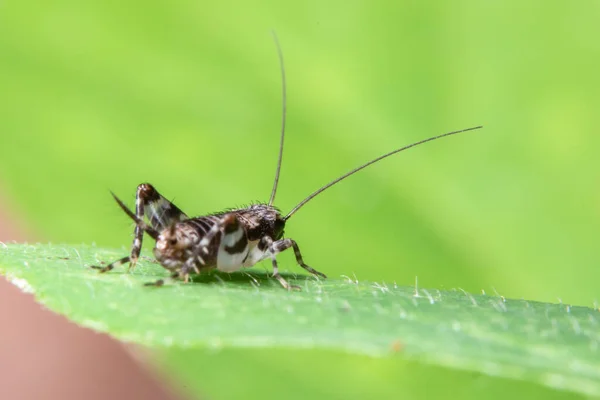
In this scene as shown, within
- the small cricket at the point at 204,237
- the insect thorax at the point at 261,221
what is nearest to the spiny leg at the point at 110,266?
the small cricket at the point at 204,237

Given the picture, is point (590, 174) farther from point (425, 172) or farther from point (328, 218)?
point (328, 218)

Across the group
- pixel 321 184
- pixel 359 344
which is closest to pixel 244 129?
pixel 321 184

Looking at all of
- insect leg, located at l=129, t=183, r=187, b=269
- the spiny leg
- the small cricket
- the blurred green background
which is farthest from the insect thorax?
the spiny leg

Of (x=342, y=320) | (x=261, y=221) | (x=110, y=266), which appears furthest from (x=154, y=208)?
(x=342, y=320)

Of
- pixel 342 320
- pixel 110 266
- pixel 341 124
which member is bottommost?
pixel 110 266

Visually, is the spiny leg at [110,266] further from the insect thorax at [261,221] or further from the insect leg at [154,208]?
the insect thorax at [261,221]

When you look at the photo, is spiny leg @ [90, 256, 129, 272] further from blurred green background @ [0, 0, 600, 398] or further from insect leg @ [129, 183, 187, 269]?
blurred green background @ [0, 0, 600, 398]

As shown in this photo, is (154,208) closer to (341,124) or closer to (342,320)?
(341,124)
